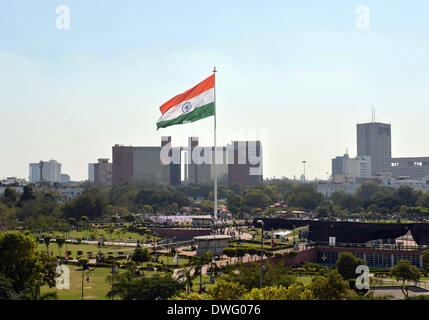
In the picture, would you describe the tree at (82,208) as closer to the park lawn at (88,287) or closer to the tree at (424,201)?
the park lawn at (88,287)

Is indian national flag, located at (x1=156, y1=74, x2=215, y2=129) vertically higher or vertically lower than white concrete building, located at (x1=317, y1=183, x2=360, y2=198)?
higher

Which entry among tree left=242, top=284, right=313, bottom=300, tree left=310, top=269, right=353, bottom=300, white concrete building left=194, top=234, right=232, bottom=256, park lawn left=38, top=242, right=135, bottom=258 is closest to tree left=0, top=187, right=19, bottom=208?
park lawn left=38, top=242, right=135, bottom=258

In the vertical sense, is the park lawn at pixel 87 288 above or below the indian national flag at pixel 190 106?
below

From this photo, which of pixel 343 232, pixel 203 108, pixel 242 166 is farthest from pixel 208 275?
pixel 242 166

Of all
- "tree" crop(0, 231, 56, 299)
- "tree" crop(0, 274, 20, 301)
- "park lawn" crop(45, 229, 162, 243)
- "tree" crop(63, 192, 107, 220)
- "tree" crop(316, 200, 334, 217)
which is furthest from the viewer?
"tree" crop(316, 200, 334, 217)

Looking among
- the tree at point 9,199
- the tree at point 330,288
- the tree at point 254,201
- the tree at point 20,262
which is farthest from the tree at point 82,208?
the tree at point 330,288

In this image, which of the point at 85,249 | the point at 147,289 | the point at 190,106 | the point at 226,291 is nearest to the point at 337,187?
the point at 85,249

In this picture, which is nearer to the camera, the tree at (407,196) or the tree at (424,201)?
the tree at (424,201)

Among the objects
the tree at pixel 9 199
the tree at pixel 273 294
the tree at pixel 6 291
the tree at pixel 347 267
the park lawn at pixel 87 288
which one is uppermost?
the tree at pixel 9 199

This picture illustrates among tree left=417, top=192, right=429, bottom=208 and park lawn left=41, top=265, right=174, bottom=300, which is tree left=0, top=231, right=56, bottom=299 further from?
tree left=417, top=192, right=429, bottom=208
